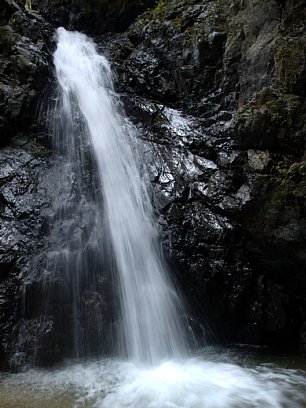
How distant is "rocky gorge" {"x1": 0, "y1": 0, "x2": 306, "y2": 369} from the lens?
17.6 feet

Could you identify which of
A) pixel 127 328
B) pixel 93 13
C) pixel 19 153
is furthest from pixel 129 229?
pixel 93 13

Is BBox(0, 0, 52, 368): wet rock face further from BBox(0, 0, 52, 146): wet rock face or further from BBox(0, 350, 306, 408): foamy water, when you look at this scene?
BBox(0, 350, 306, 408): foamy water

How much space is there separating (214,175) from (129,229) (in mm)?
1785

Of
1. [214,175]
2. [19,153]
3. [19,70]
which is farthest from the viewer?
[19,70]

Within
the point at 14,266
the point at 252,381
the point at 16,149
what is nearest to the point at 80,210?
the point at 14,266

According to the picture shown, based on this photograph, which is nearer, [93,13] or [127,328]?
[127,328]

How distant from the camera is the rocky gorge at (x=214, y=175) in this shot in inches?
211

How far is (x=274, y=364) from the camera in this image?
4.99 metres

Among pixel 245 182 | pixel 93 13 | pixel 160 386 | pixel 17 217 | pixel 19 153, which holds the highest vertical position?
pixel 93 13

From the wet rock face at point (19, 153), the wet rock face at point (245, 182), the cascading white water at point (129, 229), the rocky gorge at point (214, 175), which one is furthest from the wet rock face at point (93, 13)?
the wet rock face at point (245, 182)

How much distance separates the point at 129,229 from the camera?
616 cm

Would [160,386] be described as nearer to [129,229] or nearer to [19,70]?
[129,229]

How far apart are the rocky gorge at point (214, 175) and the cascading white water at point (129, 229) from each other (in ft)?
0.93

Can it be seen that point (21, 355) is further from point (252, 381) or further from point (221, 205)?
point (221, 205)
